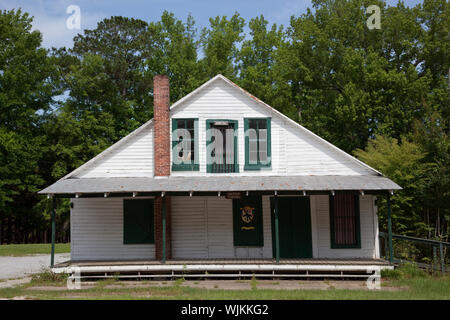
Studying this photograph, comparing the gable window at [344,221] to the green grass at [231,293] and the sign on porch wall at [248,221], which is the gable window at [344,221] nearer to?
the sign on porch wall at [248,221]

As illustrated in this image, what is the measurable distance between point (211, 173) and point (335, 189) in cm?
468

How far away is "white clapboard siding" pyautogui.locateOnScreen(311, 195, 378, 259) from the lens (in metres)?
16.3

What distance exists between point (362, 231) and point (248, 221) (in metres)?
4.11

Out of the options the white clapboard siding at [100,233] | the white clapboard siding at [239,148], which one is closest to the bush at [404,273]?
the white clapboard siding at [239,148]

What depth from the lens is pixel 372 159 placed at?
22.7 m

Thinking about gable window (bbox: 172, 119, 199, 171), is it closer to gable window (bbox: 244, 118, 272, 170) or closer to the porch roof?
the porch roof

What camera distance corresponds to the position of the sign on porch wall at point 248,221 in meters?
16.5

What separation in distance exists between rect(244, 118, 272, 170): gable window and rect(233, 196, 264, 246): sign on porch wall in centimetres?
127

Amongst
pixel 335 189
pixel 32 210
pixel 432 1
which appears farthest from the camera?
pixel 32 210

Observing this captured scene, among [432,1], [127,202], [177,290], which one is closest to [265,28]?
[432,1]

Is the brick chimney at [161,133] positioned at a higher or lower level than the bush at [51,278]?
higher

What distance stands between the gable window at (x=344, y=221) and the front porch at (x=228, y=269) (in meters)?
1.13

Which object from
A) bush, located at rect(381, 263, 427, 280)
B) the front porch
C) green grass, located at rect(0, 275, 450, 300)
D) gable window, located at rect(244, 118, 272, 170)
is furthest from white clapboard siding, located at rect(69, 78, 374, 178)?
green grass, located at rect(0, 275, 450, 300)

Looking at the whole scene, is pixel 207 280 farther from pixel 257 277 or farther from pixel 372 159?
pixel 372 159
